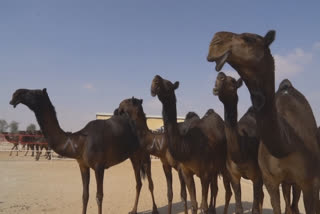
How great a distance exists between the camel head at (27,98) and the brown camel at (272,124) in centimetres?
451

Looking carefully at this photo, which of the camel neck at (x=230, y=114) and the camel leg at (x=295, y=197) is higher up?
the camel neck at (x=230, y=114)

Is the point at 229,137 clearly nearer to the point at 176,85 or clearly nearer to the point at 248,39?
the point at 176,85

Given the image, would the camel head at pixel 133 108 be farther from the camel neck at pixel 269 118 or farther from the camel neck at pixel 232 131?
the camel neck at pixel 269 118

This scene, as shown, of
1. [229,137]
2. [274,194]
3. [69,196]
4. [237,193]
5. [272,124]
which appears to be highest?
[272,124]

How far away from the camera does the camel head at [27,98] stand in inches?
224

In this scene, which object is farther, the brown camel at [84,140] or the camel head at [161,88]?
the brown camel at [84,140]

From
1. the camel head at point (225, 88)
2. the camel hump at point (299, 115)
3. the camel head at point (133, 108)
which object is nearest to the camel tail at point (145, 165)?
the camel head at point (133, 108)

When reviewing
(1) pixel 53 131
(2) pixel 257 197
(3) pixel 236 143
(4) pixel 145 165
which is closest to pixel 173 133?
(3) pixel 236 143

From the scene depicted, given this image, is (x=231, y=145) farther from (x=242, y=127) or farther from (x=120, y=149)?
(x=120, y=149)

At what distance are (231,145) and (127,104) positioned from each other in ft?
11.2

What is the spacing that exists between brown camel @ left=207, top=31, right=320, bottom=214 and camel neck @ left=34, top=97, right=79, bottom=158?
4245 millimetres

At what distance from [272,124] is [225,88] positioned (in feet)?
5.65

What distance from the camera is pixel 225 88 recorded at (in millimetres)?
4328

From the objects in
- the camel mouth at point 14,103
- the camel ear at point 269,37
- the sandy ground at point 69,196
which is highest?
the camel ear at point 269,37
